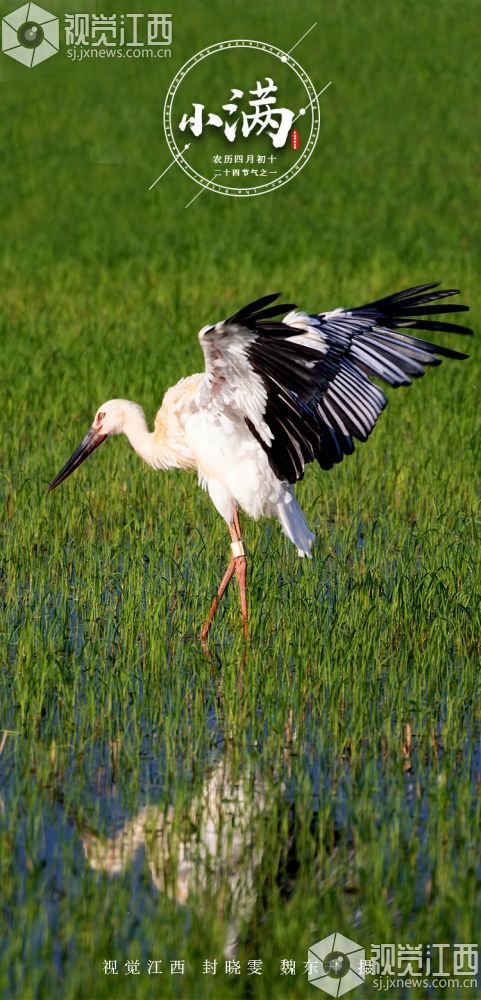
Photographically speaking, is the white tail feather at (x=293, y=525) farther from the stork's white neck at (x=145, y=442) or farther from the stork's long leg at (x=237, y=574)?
the stork's white neck at (x=145, y=442)

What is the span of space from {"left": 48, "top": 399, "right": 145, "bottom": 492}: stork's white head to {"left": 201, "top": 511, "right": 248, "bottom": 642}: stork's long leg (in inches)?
39.7

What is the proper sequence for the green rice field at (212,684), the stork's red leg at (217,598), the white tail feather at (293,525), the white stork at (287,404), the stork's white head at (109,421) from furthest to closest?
the stork's white head at (109,421), the white tail feather at (293,525), the stork's red leg at (217,598), the white stork at (287,404), the green rice field at (212,684)

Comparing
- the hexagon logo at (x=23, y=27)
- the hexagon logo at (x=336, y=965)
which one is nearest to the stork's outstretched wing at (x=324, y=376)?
the hexagon logo at (x=336, y=965)

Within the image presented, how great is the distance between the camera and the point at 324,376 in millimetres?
6887

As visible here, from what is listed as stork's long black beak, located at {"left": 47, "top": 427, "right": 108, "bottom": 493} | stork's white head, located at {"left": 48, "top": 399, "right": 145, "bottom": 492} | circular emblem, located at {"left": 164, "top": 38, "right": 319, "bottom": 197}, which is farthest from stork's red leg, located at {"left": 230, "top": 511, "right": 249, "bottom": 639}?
circular emblem, located at {"left": 164, "top": 38, "right": 319, "bottom": 197}

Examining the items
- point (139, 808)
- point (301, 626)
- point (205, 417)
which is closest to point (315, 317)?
point (205, 417)

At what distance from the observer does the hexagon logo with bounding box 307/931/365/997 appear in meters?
4.07

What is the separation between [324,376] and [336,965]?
3.28 metres

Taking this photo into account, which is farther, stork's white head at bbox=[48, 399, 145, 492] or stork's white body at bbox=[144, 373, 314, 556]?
stork's white head at bbox=[48, 399, 145, 492]

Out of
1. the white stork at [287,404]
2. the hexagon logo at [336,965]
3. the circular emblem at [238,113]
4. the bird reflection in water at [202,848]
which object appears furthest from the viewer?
the circular emblem at [238,113]

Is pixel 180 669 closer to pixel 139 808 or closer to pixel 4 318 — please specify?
pixel 139 808

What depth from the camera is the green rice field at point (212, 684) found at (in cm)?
429

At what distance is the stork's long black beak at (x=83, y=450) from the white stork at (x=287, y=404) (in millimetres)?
646

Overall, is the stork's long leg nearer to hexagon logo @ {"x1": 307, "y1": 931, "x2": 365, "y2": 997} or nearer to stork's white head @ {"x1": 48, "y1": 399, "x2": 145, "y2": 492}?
stork's white head @ {"x1": 48, "y1": 399, "x2": 145, "y2": 492}
